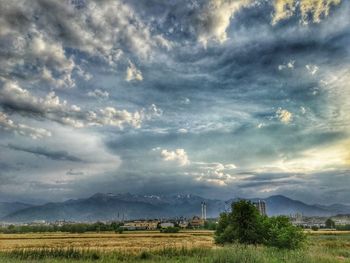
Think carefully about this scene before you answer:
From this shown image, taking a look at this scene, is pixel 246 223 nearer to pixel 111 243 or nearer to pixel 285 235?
pixel 285 235

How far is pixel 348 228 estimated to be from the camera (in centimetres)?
16025

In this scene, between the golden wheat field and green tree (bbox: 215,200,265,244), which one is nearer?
green tree (bbox: 215,200,265,244)

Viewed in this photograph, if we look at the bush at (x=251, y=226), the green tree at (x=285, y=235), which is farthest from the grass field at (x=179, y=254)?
the bush at (x=251, y=226)

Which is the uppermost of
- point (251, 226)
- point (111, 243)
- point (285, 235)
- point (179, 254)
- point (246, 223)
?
point (246, 223)

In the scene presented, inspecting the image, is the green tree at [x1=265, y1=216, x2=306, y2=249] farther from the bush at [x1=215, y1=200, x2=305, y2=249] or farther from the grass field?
the grass field

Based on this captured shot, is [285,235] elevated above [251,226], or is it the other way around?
[251,226]

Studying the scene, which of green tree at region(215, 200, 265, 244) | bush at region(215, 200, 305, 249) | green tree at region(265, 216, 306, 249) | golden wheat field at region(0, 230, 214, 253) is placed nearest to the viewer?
green tree at region(265, 216, 306, 249)

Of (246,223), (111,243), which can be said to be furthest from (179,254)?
(111,243)

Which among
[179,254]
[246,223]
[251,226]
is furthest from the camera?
[246,223]

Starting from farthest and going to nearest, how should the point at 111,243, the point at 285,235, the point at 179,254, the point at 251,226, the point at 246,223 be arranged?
the point at 111,243
the point at 246,223
the point at 251,226
the point at 285,235
the point at 179,254

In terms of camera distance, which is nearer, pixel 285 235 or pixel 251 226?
pixel 285 235

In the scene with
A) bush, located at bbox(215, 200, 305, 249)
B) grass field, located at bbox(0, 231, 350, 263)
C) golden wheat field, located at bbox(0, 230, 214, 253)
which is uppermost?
bush, located at bbox(215, 200, 305, 249)

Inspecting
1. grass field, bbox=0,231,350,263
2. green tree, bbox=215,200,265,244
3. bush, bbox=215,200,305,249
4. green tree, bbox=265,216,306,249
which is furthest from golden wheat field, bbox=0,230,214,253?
green tree, bbox=265,216,306,249

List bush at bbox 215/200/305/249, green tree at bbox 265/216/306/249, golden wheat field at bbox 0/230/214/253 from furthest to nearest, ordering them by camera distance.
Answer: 1. golden wheat field at bbox 0/230/214/253
2. bush at bbox 215/200/305/249
3. green tree at bbox 265/216/306/249
